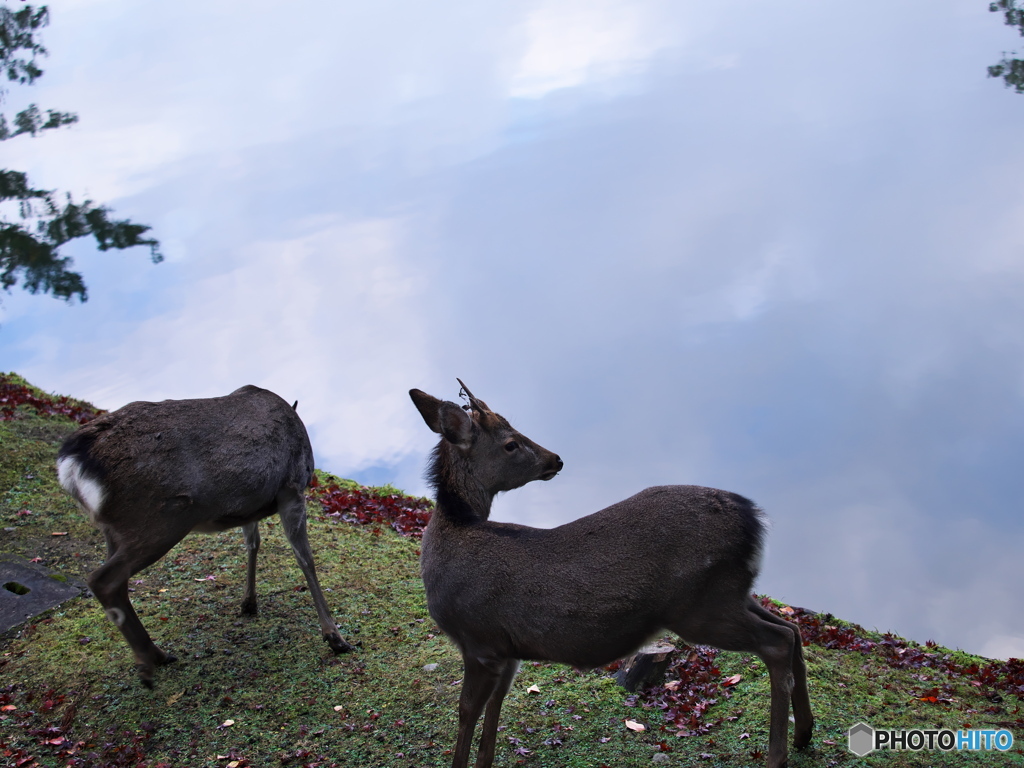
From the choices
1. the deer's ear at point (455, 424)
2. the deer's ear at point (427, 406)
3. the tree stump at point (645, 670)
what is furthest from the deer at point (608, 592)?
the tree stump at point (645, 670)

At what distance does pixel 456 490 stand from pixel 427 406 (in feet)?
2.17

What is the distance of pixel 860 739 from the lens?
5945 mm

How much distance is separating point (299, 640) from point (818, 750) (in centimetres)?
477

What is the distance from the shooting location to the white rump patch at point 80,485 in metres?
7.23

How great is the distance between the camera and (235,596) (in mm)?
9133

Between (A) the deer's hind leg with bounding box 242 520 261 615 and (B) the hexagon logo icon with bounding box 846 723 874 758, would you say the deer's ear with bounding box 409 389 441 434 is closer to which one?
(A) the deer's hind leg with bounding box 242 520 261 615

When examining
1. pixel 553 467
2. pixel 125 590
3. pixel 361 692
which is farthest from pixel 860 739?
pixel 125 590

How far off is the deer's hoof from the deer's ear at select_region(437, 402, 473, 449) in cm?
281

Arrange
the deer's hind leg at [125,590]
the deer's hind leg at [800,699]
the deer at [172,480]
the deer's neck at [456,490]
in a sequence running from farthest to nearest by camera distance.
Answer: the deer at [172,480] → the deer's hind leg at [125,590] → the deer's neck at [456,490] → the deer's hind leg at [800,699]

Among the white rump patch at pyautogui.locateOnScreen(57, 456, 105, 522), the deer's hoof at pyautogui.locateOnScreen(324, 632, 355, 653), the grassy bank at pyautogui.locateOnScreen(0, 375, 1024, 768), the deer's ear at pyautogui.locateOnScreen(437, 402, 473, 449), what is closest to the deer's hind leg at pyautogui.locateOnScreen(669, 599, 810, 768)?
the grassy bank at pyautogui.locateOnScreen(0, 375, 1024, 768)

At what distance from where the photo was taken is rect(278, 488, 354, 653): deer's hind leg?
802cm

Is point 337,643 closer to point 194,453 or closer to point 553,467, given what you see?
point 194,453

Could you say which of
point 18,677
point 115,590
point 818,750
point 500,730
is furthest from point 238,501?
point 818,750

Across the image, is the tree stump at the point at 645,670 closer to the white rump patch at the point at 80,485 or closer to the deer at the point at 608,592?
the deer at the point at 608,592
